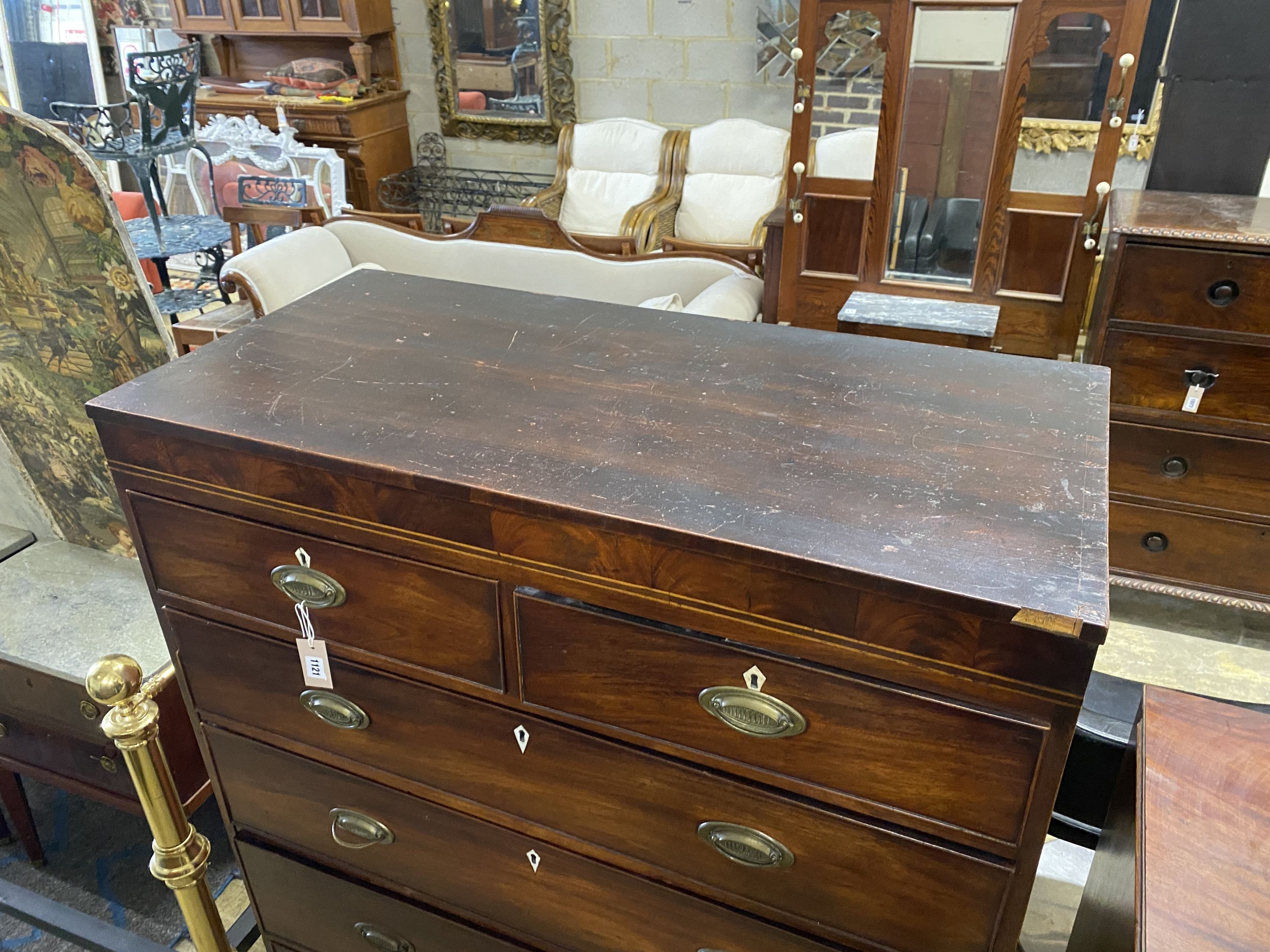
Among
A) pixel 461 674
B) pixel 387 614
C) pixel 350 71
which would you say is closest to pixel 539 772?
pixel 461 674

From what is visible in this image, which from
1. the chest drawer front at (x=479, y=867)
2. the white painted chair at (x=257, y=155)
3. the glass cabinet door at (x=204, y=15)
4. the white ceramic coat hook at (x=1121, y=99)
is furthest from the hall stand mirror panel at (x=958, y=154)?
the glass cabinet door at (x=204, y=15)

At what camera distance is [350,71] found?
5.65m

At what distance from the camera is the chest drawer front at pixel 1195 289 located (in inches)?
81.2

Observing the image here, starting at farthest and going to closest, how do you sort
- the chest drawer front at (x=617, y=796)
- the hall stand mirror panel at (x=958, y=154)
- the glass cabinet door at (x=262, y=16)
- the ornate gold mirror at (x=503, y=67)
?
the glass cabinet door at (x=262, y=16)
the ornate gold mirror at (x=503, y=67)
the hall stand mirror panel at (x=958, y=154)
the chest drawer front at (x=617, y=796)

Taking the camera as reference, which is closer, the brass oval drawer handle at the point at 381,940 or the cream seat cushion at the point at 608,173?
the brass oval drawer handle at the point at 381,940

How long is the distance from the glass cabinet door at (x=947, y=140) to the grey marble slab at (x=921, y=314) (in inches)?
3.2

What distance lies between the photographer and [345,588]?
1.04m

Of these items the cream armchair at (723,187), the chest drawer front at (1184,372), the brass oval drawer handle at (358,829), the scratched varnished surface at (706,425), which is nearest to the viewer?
the scratched varnished surface at (706,425)

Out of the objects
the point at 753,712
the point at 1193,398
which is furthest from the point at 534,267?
the point at 753,712

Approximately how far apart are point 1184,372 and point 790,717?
1.86 meters

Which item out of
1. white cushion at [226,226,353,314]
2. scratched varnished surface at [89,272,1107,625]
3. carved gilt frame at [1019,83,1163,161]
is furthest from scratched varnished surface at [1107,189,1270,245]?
white cushion at [226,226,353,314]

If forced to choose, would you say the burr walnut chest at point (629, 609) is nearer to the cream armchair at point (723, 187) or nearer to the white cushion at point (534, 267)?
the white cushion at point (534, 267)

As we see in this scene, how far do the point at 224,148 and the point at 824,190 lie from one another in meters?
3.86

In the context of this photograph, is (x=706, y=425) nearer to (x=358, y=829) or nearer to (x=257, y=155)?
(x=358, y=829)
